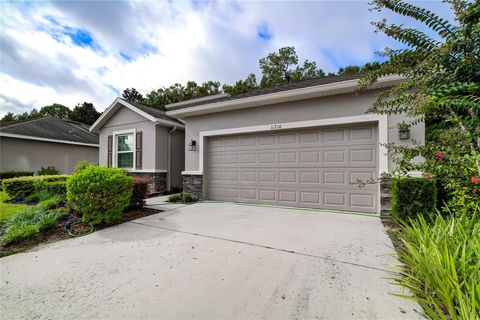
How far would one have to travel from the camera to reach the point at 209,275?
2.46m

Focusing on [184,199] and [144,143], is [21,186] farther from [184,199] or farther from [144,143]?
[184,199]

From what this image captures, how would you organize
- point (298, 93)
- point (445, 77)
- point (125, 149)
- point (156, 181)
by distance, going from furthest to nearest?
point (125, 149), point (156, 181), point (298, 93), point (445, 77)

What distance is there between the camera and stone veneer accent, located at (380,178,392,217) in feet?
16.0

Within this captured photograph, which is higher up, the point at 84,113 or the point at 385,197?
the point at 84,113

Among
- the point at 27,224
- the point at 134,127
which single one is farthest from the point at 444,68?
the point at 134,127

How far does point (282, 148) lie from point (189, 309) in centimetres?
510

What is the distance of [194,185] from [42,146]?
1131 cm

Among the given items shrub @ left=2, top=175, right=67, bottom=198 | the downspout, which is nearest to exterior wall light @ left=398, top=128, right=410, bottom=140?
the downspout

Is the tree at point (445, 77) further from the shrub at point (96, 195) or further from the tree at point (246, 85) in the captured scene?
the tree at point (246, 85)

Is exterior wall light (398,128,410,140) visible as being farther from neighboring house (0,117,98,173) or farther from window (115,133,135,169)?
neighboring house (0,117,98,173)

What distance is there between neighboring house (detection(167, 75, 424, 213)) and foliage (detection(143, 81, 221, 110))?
16.9 m

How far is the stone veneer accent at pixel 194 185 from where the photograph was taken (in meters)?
7.43

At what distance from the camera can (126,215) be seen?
5.28 meters

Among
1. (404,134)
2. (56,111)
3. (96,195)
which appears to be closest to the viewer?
(96,195)
